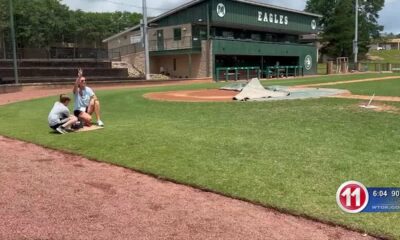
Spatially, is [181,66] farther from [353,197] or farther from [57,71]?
[353,197]

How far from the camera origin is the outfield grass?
18.2 ft

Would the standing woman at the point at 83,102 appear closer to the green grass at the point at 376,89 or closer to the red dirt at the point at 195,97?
the red dirt at the point at 195,97

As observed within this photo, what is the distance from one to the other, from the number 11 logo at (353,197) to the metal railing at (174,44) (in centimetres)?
3782

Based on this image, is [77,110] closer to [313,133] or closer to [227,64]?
[313,133]

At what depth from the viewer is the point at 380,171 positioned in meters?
6.14

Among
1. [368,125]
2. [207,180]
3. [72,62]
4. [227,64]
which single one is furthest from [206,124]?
[227,64]

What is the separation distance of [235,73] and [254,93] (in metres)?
23.6

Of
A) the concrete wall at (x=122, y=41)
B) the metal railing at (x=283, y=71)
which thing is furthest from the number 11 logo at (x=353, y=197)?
the concrete wall at (x=122, y=41)

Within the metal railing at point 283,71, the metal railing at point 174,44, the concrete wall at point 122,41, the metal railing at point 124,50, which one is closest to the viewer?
the metal railing at point 174,44

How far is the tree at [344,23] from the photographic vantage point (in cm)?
8038

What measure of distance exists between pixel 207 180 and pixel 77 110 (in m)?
5.92

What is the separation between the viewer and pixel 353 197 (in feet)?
14.2

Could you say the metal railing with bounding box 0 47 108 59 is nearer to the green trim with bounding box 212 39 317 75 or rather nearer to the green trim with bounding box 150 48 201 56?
the green trim with bounding box 150 48 201 56

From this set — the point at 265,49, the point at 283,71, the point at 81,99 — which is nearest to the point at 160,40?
the point at 265,49
